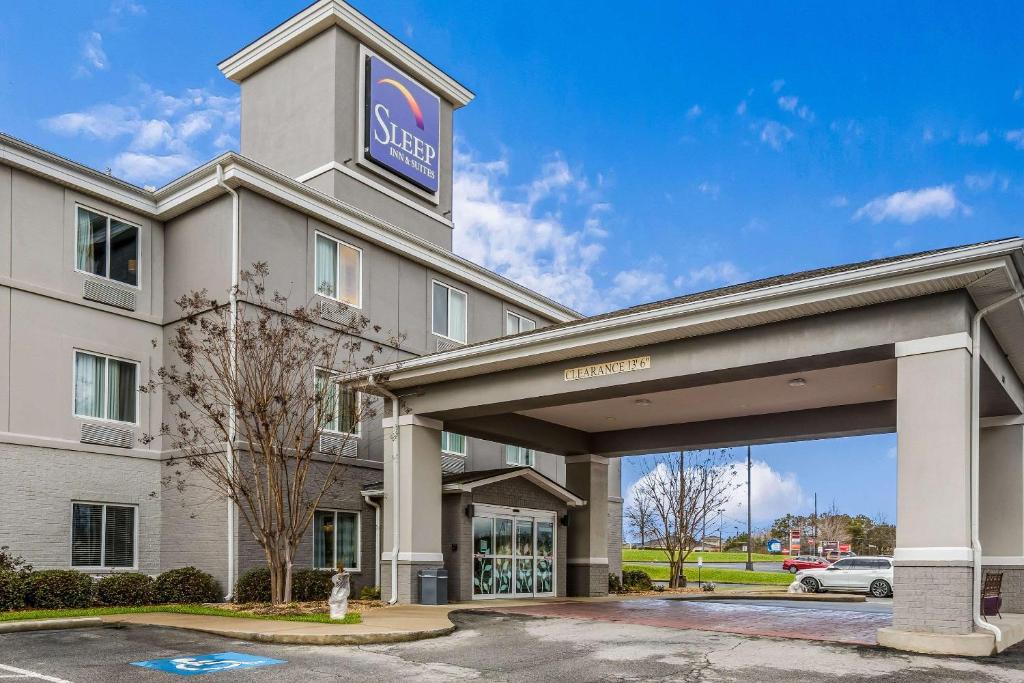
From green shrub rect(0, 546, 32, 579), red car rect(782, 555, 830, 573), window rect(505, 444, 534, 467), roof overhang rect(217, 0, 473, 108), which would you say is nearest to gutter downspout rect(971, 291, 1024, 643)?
green shrub rect(0, 546, 32, 579)

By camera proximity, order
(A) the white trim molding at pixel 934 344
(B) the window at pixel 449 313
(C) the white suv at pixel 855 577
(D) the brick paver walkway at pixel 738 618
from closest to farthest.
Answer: (A) the white trim molding at pixel 934 344, (D) the brick paver walkway at pixel 738 618, (B) the window at pixel 449 313, (C) the white suv at pixel 855 577

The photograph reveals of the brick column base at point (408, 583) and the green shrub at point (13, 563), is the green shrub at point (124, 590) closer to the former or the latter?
the green shrub at point (13, 563)

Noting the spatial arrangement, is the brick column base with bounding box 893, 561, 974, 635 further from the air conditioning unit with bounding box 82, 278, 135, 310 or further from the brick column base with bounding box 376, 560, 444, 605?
the air conditioning unit with bounding box 82, 278, 135, 310

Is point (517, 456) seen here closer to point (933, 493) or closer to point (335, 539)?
point (335, 539)

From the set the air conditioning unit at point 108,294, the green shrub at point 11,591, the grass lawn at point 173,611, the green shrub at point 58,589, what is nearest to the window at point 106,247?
the air conditioning unit at point 108,294

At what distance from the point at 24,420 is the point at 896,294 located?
57.5 feet

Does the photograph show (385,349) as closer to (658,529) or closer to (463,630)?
(463,630)

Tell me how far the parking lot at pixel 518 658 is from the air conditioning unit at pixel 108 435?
6.92 metres

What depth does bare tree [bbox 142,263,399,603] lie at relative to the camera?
1925cm

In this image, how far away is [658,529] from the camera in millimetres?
39188

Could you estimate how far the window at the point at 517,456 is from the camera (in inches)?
1232

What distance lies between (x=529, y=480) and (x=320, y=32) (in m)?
14.4

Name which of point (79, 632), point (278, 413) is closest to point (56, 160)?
point (278, 413)

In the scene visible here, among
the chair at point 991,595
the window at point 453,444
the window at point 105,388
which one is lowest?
the chair at point 991,595
